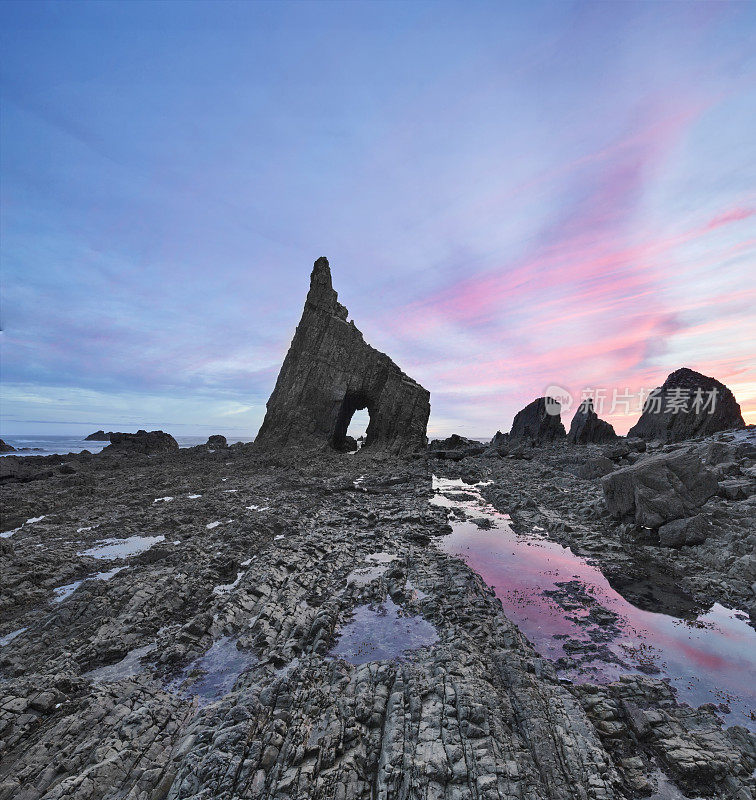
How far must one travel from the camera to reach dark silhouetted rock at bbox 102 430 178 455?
54.1 metres

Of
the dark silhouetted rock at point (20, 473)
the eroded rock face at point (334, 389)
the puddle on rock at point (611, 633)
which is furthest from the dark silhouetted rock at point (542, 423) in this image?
the dark silhouetted rock at point (20, 473)

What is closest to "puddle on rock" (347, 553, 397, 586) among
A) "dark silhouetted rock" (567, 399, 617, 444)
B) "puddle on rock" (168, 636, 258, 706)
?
"puddle on rock" (168, 636, 258, 706)

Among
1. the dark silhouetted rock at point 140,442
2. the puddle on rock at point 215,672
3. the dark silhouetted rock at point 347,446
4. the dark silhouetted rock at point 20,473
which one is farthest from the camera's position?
the dark silhouetted rock at point 347,446

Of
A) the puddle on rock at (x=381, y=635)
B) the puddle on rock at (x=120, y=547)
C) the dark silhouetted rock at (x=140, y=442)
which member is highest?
the dark silhouetted rock at (x=140, y=442)

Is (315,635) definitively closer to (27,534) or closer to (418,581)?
(418,581)

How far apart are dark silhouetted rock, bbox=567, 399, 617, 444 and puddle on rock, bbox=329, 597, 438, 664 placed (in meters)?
77.6

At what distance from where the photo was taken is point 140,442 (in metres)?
55.9

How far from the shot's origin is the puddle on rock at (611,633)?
24.9ft

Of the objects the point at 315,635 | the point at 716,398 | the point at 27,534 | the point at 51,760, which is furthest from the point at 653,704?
the point at 716,398

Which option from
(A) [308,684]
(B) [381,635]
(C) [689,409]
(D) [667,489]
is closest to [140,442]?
(B) [381,635]

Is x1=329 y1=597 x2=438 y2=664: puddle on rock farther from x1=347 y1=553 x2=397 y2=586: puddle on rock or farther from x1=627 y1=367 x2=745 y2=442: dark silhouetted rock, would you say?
x1=627 y1=367 x2=745 y2=442: dark silhouetted rock

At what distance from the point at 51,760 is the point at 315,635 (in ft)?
16.0

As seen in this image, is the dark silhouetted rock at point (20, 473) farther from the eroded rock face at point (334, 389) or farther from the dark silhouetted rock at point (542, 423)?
the dark silhouetted rock at point (542, 423)

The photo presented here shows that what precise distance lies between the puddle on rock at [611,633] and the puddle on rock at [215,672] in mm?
7348
